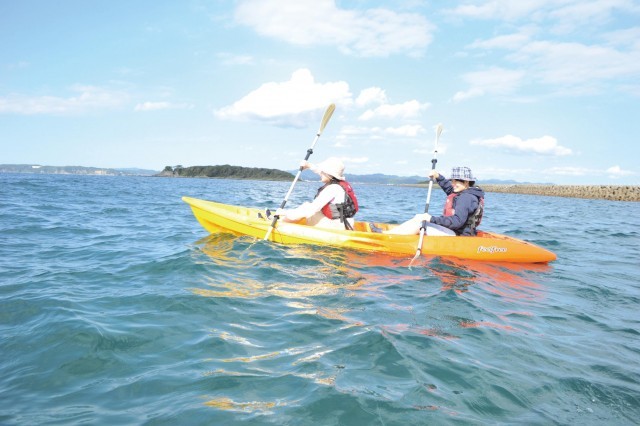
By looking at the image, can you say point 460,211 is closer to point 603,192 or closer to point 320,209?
point 320,209

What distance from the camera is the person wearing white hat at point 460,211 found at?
8.16 metres

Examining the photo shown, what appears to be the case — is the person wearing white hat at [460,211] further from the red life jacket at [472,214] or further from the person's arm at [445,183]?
the person's arm at [445,183]

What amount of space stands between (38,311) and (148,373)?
216 centimetres

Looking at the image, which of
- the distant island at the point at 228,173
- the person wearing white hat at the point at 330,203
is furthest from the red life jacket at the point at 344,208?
the distant island at the point at 228,173

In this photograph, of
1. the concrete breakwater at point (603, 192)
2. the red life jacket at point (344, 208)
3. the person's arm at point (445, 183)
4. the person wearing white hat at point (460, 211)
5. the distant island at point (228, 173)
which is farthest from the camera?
the distant island at point (228, 173)

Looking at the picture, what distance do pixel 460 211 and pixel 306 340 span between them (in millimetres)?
5109

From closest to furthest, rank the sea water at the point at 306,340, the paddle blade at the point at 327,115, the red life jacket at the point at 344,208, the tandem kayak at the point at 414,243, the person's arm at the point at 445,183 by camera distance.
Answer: the sea water at the point at 306,340 < the tandem kayak at the point at 414,243 < the red life jacket at the point at 344,208 < the person's arm at the point at 445,183 < the paddle blade at the point at 327,115

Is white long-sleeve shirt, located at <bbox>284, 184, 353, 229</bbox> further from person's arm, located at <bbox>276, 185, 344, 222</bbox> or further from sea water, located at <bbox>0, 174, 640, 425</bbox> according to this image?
sea water, located at <bbox>0, 174, 640, 425</bbox>

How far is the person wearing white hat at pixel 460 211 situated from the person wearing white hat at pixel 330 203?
139 centimetres

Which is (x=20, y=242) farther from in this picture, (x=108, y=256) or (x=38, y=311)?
(x=38, y=311)

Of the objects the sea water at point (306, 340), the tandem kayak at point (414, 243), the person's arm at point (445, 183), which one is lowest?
the sea water at point (306, 340)

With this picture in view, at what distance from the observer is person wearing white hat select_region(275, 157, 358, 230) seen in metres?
8.20

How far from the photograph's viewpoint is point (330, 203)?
8.58m

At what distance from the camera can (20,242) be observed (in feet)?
28.1
